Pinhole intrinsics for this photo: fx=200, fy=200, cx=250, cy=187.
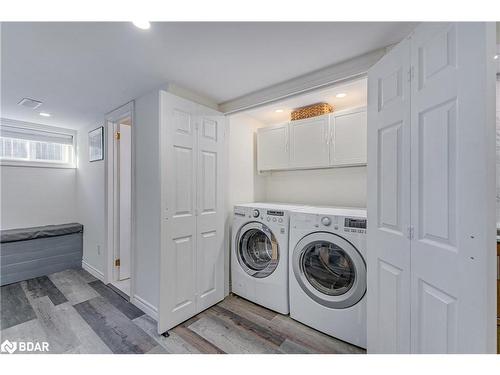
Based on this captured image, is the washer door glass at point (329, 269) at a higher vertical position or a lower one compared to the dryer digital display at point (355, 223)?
lower

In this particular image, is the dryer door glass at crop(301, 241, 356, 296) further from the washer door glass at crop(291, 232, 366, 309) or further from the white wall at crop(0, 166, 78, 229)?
the white wall at crop(0, 166, 78, 229)

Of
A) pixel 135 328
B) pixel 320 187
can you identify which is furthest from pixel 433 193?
pixel 135 328

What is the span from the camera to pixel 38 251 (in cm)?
275

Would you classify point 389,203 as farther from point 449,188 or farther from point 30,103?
point 30,103

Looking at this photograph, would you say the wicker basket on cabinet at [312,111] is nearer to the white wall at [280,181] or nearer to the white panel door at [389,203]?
the white wall at [280,181]

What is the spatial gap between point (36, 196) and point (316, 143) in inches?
159

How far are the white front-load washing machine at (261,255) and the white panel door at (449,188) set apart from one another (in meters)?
1.05

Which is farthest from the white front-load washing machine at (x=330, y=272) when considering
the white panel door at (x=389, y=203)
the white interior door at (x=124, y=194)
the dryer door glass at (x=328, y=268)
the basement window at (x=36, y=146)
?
the basement window at (x=36, y=146)

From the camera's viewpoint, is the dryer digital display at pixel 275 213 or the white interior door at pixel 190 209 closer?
the white interior door at pixel 190 209

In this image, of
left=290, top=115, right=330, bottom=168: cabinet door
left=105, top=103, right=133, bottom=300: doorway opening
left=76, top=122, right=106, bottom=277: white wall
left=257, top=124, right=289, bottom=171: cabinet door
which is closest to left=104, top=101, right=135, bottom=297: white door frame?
left=105, top=103, right=133, bottom=300: doorway opening

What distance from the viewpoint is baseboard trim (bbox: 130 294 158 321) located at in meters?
1.86

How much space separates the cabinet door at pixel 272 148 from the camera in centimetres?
247

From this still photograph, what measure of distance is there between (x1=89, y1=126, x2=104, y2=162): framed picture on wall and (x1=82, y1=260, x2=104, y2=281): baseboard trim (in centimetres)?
153
